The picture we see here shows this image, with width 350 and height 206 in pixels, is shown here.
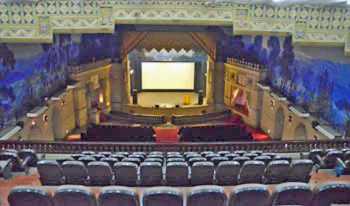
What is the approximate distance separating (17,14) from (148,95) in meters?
15.2

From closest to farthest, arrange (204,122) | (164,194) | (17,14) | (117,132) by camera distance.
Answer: (164,194) < (17,14) < (117,132) < (204,122)

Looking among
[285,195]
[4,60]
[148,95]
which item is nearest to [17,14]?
[4,60]

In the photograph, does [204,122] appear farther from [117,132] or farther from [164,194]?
[164,194]

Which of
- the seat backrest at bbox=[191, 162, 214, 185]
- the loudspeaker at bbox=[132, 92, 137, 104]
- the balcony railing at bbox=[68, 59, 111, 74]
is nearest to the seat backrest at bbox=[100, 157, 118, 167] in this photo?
the seat backrest at bbox=[191, 162, 214, 185]

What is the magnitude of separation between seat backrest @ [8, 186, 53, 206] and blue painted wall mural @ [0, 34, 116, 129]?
32.6ft

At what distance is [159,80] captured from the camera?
89.7ft

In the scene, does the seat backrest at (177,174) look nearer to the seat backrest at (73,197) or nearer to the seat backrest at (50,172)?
the seat backrest at (50,172)

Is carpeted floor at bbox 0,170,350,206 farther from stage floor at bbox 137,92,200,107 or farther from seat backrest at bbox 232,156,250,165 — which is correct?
stage floor at bbox 137,92,200,107

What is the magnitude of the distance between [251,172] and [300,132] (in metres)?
9.40

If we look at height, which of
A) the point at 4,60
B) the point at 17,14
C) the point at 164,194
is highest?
the point at 17,14

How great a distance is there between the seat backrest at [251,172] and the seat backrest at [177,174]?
39.5 inches

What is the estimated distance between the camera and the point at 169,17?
12.8 meters

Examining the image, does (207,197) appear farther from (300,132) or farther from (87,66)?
(87,66)

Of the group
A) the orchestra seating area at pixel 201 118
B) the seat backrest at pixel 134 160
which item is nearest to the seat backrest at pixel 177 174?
the seat backrest at pixel 134 160
